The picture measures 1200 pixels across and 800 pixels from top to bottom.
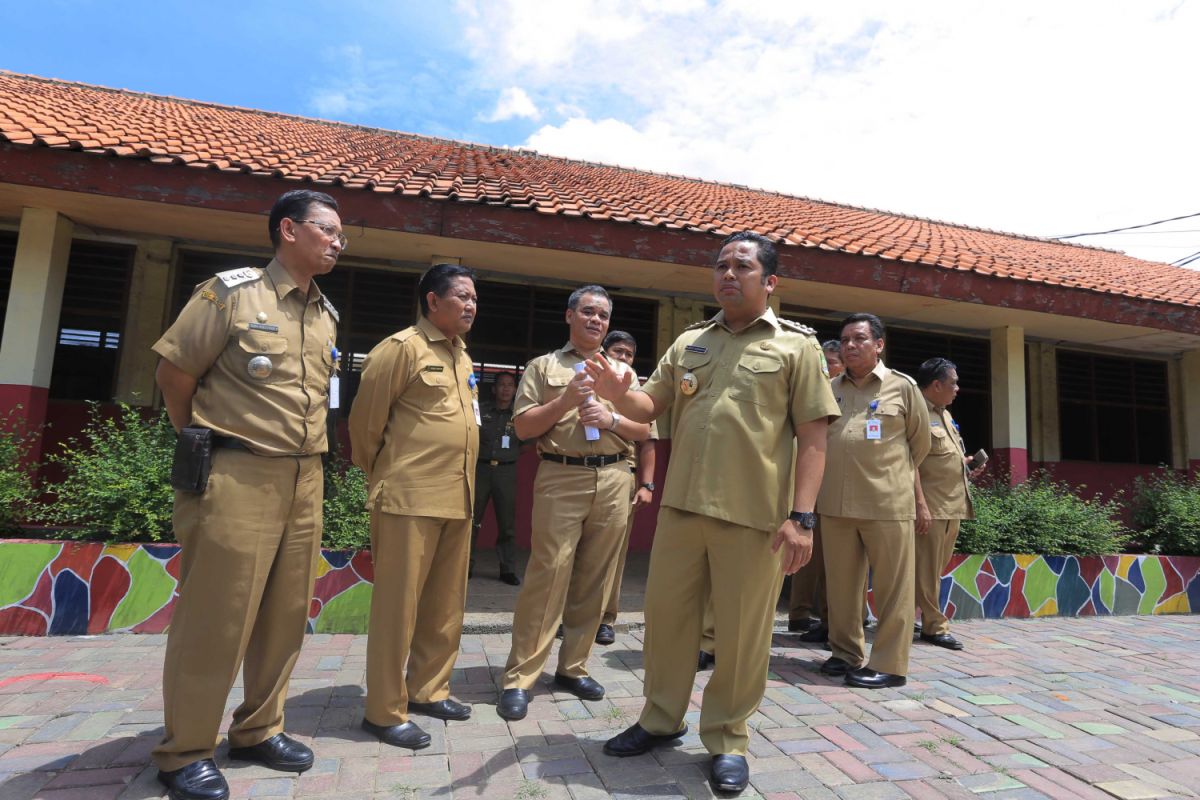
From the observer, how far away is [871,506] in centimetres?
372

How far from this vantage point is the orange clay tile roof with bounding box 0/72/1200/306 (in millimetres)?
5047

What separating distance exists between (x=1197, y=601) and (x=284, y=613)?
7.68 m

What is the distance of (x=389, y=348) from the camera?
8.98ft

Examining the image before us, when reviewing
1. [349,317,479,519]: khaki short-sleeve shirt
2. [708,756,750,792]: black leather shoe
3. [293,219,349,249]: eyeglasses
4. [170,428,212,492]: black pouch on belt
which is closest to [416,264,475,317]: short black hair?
[349,317,479,519]: khaki short-sleeve shirt

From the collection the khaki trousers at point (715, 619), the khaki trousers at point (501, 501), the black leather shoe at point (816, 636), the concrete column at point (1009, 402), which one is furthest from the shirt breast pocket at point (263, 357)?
the concrete column at point (1009, 402)

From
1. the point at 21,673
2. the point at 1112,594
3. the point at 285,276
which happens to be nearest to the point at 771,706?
the point at 285,276

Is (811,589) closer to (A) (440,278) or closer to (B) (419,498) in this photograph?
(B) (419,498)

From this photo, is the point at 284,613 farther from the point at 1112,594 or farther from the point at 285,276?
the point at 1112,594

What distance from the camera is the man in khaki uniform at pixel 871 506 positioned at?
3633 millimetres

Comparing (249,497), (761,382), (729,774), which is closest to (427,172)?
(249,497)

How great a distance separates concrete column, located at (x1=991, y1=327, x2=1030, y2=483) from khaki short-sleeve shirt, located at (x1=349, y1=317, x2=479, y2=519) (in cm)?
638

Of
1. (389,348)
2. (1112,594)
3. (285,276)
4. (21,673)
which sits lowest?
(21,673)

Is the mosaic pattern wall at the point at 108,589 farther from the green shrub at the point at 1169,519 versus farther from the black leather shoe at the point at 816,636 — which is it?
the green shrub at the point at 1169,519

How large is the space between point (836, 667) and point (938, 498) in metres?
1.59
